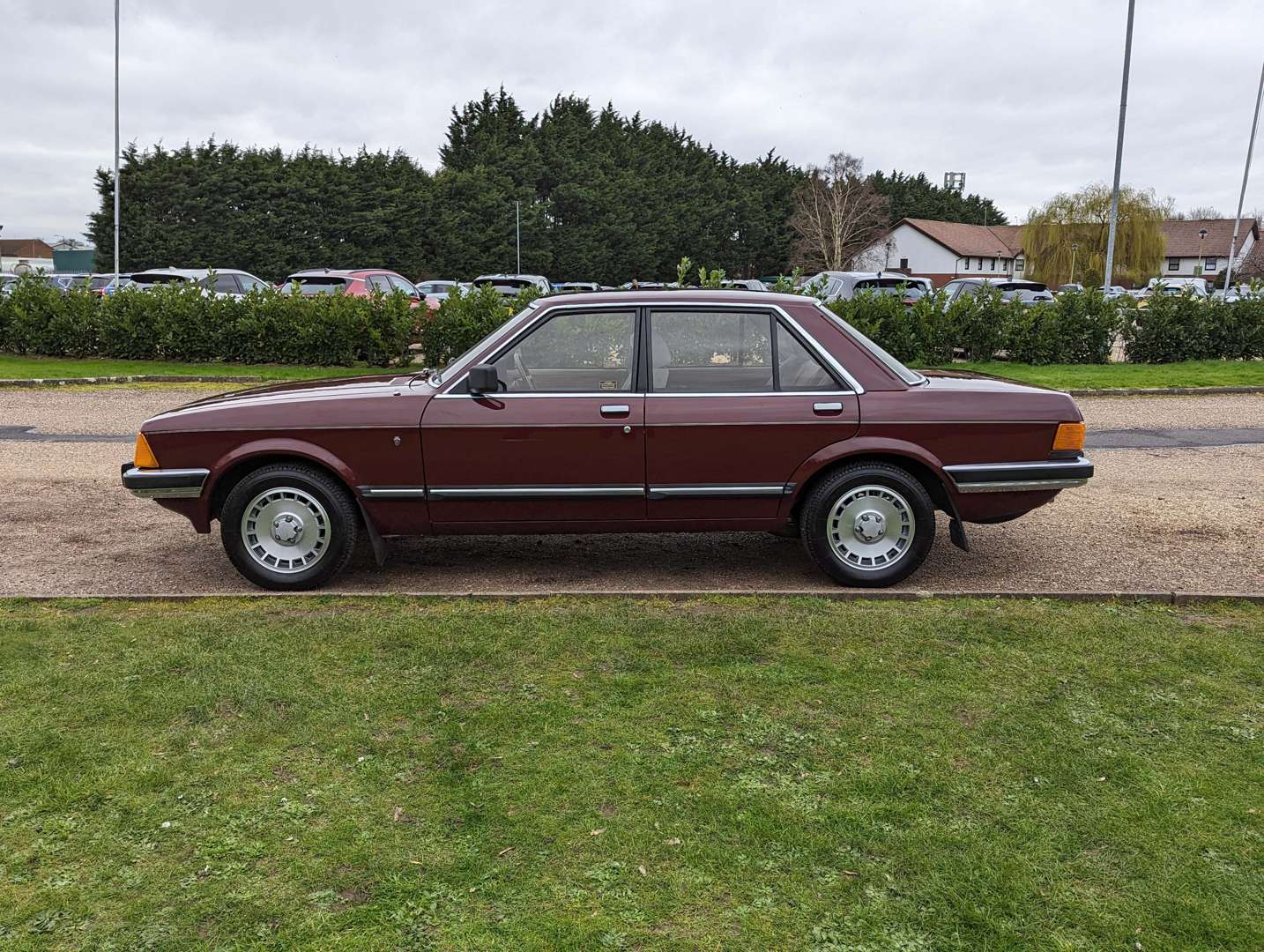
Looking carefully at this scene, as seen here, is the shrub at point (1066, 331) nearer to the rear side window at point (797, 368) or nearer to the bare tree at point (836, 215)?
the rear side window at point (797, 368)

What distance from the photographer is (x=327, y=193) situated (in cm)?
5284

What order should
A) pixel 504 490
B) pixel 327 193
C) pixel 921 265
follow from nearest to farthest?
pixel 504 490
pixel 327 193
pixel 921 265

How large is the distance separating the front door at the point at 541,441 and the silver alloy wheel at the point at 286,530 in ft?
2.19

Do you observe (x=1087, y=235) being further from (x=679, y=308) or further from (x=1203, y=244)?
(x=679, y=308)

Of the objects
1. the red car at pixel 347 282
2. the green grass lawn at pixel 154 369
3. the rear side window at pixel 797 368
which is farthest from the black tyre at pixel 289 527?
the red car at pixel 347 282

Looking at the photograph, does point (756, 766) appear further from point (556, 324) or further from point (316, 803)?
point (556, 324)

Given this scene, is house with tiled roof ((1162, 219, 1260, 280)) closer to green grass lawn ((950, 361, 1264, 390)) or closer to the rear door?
green grass lawn ((950, 361, 1264, 390))

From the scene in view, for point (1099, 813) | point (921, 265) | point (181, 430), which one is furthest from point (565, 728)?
point (921, 265)

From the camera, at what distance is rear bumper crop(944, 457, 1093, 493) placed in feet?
19.9

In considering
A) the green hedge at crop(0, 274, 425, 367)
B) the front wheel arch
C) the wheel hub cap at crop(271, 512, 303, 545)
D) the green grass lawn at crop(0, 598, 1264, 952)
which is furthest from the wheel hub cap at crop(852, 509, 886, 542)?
the green hedge at crop(0, 274, 425, 367)

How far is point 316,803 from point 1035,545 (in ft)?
17.5

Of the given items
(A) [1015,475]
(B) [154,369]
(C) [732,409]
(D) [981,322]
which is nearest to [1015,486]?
(A) [1015,475]

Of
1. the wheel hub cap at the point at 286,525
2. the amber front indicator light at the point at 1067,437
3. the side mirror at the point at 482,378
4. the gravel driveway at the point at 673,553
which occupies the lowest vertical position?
the gravel driveway at the point at 673,553

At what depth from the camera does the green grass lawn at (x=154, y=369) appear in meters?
16.6
